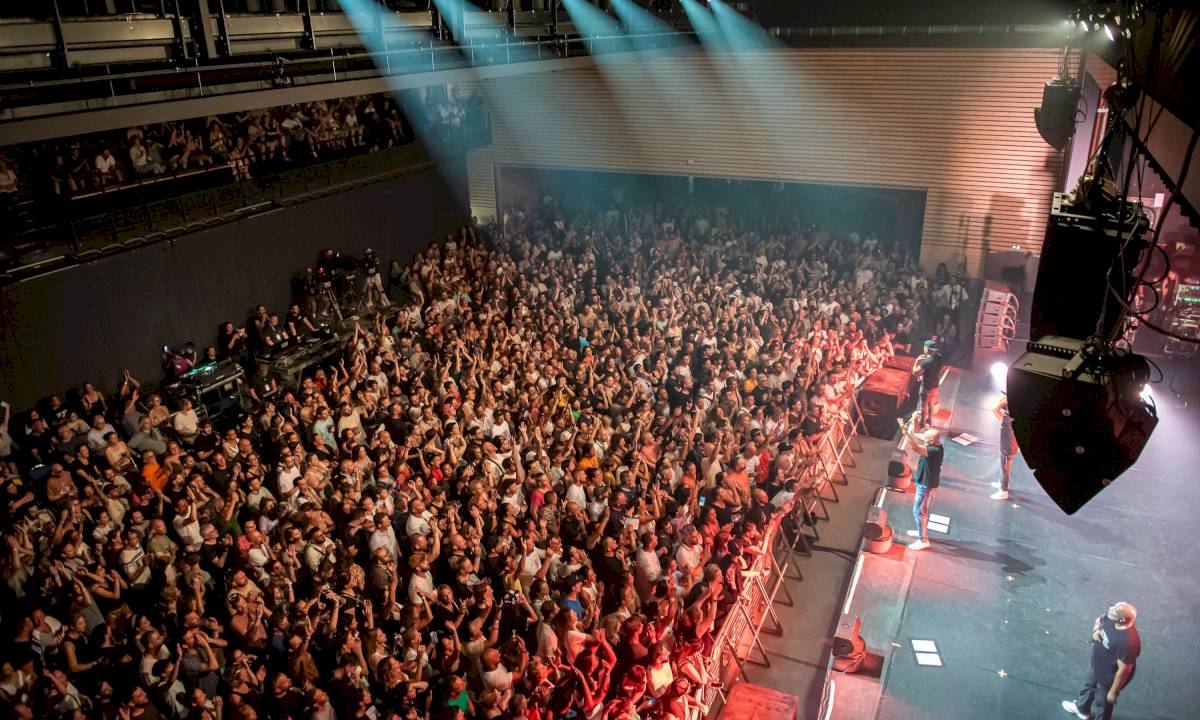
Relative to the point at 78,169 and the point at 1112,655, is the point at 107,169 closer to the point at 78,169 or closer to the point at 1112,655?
the point at 78,169

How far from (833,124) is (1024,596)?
11228 millimetres

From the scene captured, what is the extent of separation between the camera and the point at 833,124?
1689cm

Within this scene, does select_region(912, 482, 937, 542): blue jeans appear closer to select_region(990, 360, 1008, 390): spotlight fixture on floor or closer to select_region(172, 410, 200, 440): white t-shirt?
select_region(990, 360, 1008, 390): spotlight fixture on floor

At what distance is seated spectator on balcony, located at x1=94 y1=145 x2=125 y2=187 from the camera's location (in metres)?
11.0

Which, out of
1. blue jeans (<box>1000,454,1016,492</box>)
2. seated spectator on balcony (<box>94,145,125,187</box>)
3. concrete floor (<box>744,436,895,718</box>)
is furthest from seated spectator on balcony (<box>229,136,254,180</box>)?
blue jeans (<box>1000,454,1016,492</box>)

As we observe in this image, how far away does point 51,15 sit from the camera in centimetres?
886

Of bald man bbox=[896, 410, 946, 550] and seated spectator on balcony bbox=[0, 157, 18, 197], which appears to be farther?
seated spectator on balcony bbox=[0, 157, 18, 197]

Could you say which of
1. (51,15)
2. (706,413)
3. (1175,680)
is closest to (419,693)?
(706,413)

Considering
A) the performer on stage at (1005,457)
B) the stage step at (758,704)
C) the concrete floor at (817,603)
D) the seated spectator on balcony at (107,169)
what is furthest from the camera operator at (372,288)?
the performer on stage at (1005,457)

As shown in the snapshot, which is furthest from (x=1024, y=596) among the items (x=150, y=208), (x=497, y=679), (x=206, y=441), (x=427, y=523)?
(x=150, y=208)

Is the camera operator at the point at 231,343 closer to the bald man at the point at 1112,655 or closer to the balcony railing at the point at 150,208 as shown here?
the balcony railing at the point at 150,208

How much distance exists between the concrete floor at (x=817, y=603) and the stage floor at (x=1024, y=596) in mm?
222

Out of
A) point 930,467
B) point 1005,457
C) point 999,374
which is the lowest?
point 999,374

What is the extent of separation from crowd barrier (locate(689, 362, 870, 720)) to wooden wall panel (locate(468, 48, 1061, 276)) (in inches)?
268
